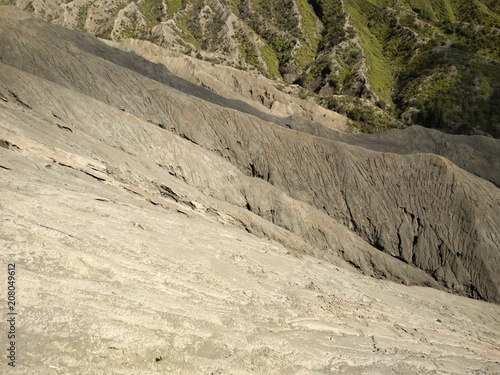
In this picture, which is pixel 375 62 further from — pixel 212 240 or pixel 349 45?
pixel 212 240

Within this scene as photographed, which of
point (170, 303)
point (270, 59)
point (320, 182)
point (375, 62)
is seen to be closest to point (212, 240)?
point (170, 303)

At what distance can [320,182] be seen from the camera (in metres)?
31.9

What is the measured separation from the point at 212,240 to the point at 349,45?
75.5 meters

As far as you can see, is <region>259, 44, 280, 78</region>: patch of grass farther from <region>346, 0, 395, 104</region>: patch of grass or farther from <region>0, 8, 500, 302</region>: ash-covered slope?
<region>0, 8, 500, 302</region>: ash-covered slope

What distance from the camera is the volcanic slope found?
7.64 metres

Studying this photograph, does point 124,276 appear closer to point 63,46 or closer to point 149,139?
point 149,139

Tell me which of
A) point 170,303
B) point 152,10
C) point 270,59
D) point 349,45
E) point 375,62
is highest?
point 349,45

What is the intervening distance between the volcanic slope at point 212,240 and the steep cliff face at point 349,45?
32.9 metres

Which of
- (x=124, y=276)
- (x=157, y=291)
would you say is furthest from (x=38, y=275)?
(x=157, y=291)

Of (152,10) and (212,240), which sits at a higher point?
(152,10)

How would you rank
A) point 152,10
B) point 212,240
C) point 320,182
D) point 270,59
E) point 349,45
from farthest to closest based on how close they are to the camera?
1. point 152,10
2. point 270,59
3. point 349,45
4. point 320,182
5. point 212,240

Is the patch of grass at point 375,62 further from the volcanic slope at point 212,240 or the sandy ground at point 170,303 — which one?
the sandy ground at point 170,303

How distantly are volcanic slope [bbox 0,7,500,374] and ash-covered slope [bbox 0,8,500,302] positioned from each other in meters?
0.13

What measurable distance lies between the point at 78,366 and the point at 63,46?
3365 centimetres
